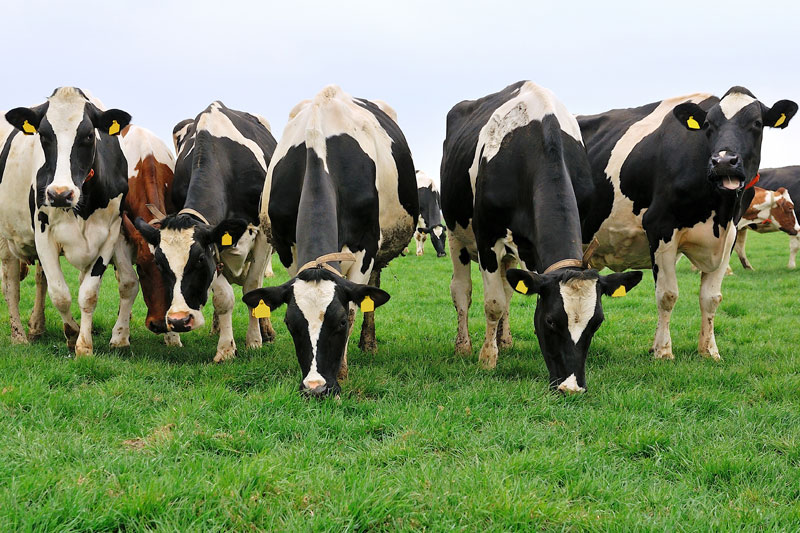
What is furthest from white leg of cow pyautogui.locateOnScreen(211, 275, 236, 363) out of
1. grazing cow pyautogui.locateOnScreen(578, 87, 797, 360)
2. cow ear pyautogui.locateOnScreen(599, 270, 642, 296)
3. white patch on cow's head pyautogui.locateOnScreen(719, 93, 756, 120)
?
white patch on cow's head pyautogui.locateOnScreen(719, 93, 756, 120)

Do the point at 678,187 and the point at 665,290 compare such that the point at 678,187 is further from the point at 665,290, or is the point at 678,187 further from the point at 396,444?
the point at 396,444

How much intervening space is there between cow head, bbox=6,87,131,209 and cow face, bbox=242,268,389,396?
2310 millimetres

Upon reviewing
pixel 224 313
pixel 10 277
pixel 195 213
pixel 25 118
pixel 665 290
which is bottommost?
Answer: pixel 224 313

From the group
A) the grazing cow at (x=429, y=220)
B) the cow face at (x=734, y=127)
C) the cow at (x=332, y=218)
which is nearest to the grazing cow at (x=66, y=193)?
the cow at (x=332, y=218)

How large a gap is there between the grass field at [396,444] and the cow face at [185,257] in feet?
1.67

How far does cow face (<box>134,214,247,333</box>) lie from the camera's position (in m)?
6.39

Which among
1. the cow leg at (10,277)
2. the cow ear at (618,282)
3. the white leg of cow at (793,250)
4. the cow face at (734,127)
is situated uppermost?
the cow face at (734,127)

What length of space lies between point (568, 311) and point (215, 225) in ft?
12.0

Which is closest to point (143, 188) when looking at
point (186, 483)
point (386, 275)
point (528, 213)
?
point (528, 213)

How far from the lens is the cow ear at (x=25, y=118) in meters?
6.50

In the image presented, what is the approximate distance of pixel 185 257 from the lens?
6.46 m

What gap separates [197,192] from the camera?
718 centimetres

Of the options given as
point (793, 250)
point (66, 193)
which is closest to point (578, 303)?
Answer: point (66, 193)

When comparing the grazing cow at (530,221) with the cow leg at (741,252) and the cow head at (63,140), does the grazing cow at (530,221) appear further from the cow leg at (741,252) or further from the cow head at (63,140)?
the cow leg at (741,252)
